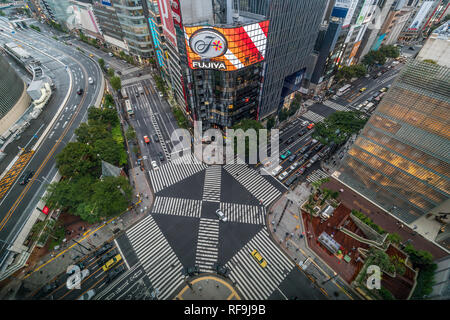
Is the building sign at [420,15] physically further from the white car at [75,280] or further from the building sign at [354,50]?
the white car at [75,280]

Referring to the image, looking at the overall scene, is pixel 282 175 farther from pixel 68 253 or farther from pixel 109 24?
pixel 109 24

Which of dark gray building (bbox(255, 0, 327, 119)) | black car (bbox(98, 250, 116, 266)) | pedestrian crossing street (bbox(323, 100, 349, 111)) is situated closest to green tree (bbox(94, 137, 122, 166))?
black car (bbox(98, 250, 116, 266))

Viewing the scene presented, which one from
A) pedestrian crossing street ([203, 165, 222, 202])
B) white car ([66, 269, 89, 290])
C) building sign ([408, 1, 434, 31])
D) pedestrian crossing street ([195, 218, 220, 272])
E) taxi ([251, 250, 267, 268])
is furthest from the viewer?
building sign ([408, 1, 434, 31])

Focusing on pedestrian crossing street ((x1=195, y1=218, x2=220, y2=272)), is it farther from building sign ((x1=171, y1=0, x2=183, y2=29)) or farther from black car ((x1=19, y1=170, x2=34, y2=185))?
building sign ((x1=171, y1=0, x2=183, y2=29))

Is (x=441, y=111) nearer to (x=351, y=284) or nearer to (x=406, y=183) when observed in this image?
(x=406, y=183)

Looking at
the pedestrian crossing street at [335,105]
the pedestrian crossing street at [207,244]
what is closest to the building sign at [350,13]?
the pedestrian crossing street at [335,105]

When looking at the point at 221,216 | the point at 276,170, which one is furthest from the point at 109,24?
the point at 221,216
